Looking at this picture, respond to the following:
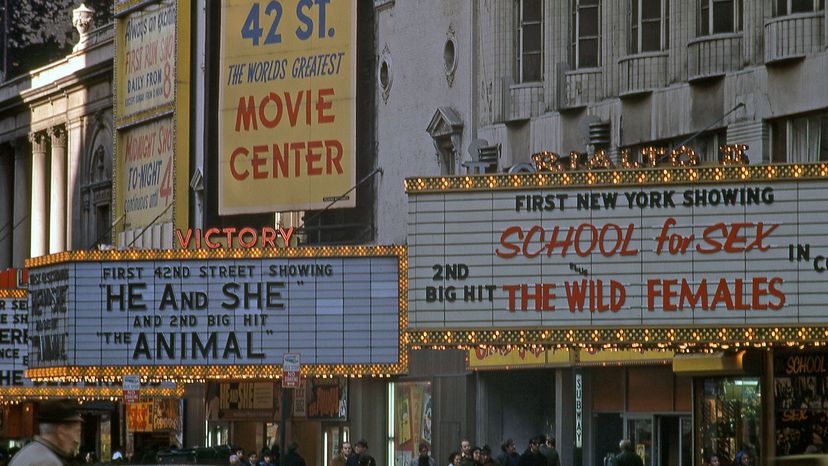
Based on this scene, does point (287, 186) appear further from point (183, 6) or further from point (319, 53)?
point (183, 6)

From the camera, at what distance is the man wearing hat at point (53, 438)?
36.6ft

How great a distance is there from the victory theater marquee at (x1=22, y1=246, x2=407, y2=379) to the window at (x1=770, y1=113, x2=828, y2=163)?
8.05 m

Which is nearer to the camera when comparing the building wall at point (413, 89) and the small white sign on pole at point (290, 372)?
the small white sign on pole at point (290, 372)

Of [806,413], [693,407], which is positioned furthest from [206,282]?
[806,413]

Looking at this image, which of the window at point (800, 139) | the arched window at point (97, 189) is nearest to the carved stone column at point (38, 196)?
the arched window at point (97, 189)

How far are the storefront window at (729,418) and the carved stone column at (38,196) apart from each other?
4156 centimetres

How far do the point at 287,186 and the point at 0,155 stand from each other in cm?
3102

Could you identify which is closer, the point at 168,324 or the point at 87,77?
the point at 168,324

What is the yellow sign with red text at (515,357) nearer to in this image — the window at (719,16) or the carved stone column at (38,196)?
the window at (719,16)

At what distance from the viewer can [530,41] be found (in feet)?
127

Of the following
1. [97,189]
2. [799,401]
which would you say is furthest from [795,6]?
[97,189]

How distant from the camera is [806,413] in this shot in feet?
104

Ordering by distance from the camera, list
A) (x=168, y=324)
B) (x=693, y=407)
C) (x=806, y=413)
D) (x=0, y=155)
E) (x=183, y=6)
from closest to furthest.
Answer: (x=806, y=413) < (x=693, y=407) < (x=168, y=324) < (x=183, y=6) < (x=0, y=155)

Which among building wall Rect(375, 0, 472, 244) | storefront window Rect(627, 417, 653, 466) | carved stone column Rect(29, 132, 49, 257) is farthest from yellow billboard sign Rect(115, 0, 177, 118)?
storefront window Rect(627, 417, 653, 466)
